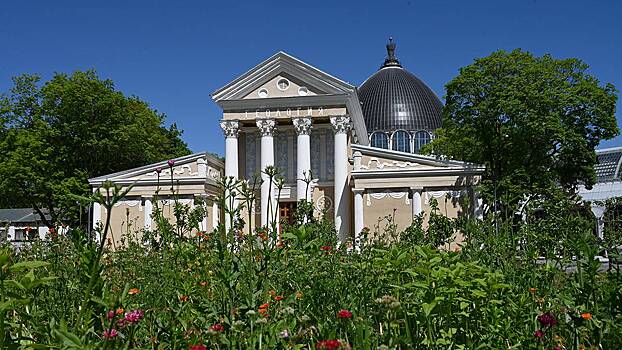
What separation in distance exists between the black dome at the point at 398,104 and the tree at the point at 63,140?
104 feet

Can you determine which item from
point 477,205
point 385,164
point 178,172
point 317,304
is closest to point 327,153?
point 385,164

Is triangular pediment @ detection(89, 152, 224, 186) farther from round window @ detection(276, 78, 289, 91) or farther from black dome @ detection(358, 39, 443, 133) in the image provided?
black dome @ detection(358, 39, 443, 133)

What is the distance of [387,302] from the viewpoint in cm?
260

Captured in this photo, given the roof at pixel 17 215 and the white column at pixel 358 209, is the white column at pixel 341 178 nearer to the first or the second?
the white column at pixel 358 209

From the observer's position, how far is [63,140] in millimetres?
36156

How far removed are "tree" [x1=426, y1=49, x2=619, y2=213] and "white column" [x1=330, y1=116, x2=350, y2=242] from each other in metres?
5.68

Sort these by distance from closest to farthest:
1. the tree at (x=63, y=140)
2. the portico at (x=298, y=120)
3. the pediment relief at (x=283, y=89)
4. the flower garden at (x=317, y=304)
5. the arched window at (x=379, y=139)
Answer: the flower garden at (x=317, y=304) → the portico at (x=298, y=120) → the pediment relief at (x=283, y=89) → the tree at (x=63, y=140) → the arched window at (x=379, y=139)

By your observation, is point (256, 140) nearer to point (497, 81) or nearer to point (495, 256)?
point (497, 81)

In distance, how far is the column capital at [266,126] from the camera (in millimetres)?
30016

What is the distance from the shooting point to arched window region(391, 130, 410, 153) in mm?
62562

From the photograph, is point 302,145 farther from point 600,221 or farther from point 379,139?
point 379,139

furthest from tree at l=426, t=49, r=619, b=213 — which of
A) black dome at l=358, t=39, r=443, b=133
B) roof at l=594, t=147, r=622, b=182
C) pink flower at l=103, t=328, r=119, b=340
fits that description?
black dome at l=358, t=39, r=443, b=133

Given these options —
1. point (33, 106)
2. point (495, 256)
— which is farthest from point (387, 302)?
point (33, 106)

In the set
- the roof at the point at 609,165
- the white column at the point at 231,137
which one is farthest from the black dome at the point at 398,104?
the white column at the point at 231,137
